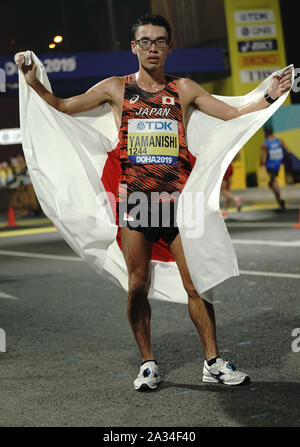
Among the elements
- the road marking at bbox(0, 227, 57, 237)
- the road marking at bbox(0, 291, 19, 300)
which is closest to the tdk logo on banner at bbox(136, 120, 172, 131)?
the road marking at bbox(0, 291, 19, 300)

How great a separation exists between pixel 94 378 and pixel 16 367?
755mm

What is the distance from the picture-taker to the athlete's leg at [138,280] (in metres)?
5.32

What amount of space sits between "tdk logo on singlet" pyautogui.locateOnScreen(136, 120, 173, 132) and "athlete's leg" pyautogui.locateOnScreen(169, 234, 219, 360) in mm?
694

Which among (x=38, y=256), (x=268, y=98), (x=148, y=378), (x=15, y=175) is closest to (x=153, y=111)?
(x=268, y=98)

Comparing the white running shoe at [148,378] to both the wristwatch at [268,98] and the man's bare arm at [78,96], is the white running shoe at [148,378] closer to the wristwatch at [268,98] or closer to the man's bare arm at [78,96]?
the man's bare arm at [78,96]

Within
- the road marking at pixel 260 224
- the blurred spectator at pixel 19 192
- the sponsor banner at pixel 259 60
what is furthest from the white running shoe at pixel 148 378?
the sponsor banner at pixel 259 60

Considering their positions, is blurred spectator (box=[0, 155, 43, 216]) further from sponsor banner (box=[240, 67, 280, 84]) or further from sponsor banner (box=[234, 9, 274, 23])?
sponsor banner (box=[234, 9, 274, 23])

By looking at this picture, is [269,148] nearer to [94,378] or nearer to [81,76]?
[81,76]

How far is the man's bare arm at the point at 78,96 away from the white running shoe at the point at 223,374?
186 cm

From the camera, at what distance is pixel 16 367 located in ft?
19.9

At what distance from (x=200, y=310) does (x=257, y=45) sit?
25.7 meters

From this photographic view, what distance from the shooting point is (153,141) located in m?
5.25

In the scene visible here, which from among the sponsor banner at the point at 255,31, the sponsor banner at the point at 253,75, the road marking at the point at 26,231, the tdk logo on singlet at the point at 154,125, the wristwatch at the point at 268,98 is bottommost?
the tdk logo on singlet at the point at 154,125
